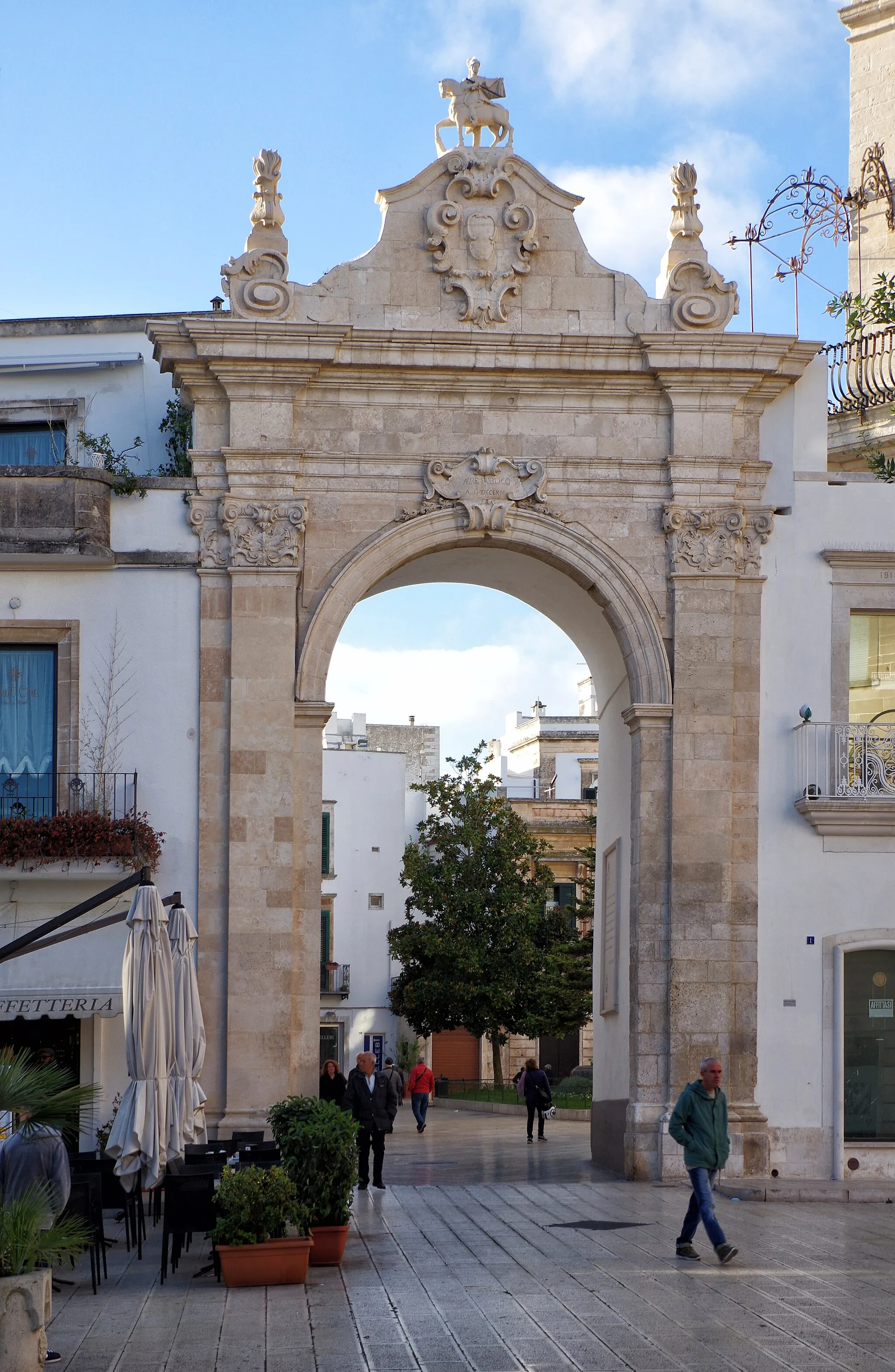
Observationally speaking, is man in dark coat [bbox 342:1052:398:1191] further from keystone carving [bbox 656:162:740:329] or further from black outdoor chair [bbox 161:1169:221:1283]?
keystone carving [bbox 656:162:740:329]

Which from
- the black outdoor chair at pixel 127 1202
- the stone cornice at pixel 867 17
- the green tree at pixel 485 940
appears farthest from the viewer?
the green tree at pixel 485 940

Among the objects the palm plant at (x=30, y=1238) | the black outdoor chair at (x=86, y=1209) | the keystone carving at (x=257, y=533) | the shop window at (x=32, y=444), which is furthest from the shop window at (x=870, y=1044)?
the palm plant at (x=30, y=1238)

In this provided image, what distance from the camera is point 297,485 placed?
21219mm

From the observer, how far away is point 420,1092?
34750 mm

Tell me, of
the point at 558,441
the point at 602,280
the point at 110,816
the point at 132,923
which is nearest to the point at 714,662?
the point at 558,441

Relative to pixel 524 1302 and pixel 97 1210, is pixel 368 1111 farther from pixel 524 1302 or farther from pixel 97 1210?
pixel 524 1302

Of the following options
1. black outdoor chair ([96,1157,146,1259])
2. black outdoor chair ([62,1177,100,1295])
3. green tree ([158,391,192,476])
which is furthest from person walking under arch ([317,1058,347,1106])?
black outdoor chair ([62,1177,100,1295])

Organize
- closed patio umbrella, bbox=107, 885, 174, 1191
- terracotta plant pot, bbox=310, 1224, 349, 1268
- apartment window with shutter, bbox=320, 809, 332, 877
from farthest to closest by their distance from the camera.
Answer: apartment window with shutter, bbox=320, 809, 332, 877, closed patio umbrella, bbox=107, 885, 174, 1191, terracotta plant pot, bbox=310, 1224, 349, 1268

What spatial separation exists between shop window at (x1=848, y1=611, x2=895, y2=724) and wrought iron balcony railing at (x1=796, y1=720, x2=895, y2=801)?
72 centimetres

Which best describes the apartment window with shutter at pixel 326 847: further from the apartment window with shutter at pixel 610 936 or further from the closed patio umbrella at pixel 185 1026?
the closed patio umbrella at pixel 185 1026

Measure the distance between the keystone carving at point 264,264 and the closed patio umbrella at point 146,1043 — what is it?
28.8 feet

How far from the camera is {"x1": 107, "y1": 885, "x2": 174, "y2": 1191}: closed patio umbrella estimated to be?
46.2 ft

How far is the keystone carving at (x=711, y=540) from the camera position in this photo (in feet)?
69.9

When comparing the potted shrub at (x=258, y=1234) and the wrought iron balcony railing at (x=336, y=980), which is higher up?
the potted shrub at (x=258, y=1234)
